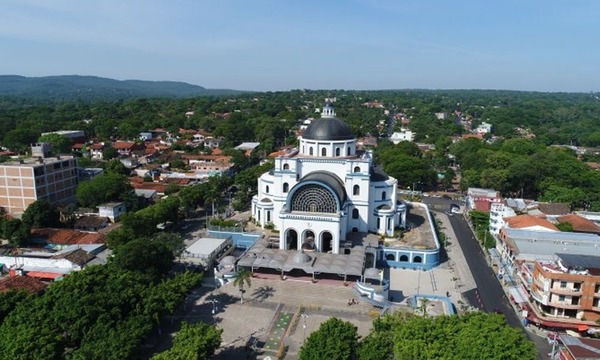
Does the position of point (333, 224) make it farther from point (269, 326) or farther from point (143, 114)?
point (143, 114)

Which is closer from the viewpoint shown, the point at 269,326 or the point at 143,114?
the point at 269,326

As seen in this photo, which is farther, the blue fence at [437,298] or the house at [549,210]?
the house at [549,210]

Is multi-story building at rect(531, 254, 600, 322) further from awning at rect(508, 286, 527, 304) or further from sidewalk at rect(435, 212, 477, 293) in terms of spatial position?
sidewalk at rect(435, 212, 477, 293)

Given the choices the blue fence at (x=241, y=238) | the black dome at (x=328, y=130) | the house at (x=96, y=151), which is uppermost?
the black dome at (x=328, y=130)

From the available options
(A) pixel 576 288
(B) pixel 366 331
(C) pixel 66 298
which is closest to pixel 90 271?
(C) pixel 66 298

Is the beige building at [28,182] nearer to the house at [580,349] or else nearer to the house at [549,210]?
the house at [580,349]

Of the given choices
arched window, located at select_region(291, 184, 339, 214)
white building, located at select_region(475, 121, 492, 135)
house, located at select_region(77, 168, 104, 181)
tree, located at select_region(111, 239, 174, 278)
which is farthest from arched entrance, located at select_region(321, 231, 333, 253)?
white building, located at select_region(475, 121, 492, 135)

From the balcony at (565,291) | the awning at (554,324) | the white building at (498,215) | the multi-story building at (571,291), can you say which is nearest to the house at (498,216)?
the white building at (498,215)
